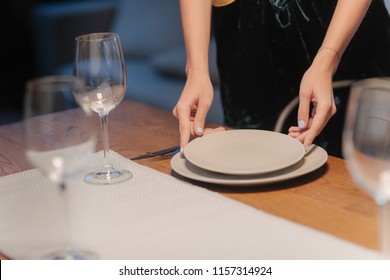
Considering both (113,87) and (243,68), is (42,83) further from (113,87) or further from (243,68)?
(243,68)

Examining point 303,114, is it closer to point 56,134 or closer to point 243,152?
point 243,152

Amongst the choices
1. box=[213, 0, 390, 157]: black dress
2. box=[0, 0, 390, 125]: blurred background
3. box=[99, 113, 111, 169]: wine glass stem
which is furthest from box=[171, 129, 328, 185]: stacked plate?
box=[0, 0, 390, 125]: blurred background

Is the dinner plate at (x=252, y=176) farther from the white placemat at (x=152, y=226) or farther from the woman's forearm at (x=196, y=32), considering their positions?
the woman's forearm at (x=196, y=32)

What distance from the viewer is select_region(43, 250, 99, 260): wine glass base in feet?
2.64

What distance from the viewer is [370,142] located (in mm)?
742

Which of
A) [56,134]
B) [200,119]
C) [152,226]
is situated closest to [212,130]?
[200,119]

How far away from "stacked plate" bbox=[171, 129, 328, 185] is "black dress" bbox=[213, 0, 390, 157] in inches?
22.3

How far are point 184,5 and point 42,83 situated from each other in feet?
2.71

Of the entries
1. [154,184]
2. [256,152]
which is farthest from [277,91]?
[154,184]

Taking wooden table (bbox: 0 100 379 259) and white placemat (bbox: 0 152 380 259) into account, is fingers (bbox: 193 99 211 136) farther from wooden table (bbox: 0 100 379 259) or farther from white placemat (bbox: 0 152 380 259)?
white placemat (bbox: 0 152 380 259)

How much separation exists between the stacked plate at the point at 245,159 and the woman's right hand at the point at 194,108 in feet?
0.17

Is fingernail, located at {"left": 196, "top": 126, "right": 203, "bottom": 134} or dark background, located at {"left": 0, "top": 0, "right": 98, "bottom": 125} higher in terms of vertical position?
fingernail, located at {"left": 196, "top": 126, "right": 203, "bottom": 134}

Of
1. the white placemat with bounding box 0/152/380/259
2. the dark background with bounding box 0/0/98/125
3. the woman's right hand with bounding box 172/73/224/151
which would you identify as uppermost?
the woman's right hand with bounding box 172/73/224/151

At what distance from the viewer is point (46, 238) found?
90 cm
